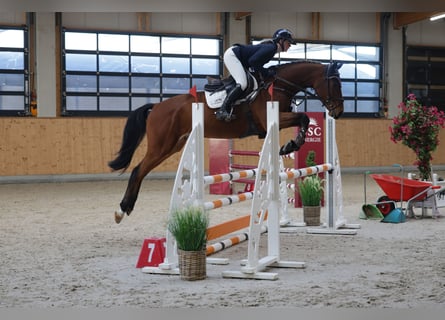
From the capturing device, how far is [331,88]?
540 cm

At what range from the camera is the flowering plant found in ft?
23.4

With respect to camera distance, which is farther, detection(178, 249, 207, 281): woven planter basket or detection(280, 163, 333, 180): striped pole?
detection(280, 163, 333, 180): striped pole

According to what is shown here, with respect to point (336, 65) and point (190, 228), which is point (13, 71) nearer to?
point (336, 65)

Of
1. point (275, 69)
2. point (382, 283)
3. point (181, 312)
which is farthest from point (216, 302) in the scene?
point (275, 69)

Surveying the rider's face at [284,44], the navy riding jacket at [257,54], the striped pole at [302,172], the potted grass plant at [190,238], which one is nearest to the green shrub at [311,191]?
the striped pole at [302,172]

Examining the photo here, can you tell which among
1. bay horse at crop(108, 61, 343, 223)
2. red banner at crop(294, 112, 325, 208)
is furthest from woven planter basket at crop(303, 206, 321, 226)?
red banner at crop(294, 112, 325, 208)

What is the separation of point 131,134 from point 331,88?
73.3 inches

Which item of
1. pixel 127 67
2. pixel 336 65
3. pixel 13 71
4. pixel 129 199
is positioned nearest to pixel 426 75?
pixel 127 67

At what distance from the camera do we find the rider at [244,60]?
16.5 feet

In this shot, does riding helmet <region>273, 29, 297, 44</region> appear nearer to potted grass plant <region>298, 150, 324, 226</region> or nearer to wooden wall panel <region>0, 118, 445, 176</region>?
potted grass plant <region>298, 150, 324, 226</region>

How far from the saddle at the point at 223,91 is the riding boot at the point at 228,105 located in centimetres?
6

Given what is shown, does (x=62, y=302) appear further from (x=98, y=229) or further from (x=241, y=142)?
(x=241, y=142)

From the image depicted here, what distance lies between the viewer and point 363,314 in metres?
1.11

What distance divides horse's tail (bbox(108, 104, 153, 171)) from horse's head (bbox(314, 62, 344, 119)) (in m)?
1.60
